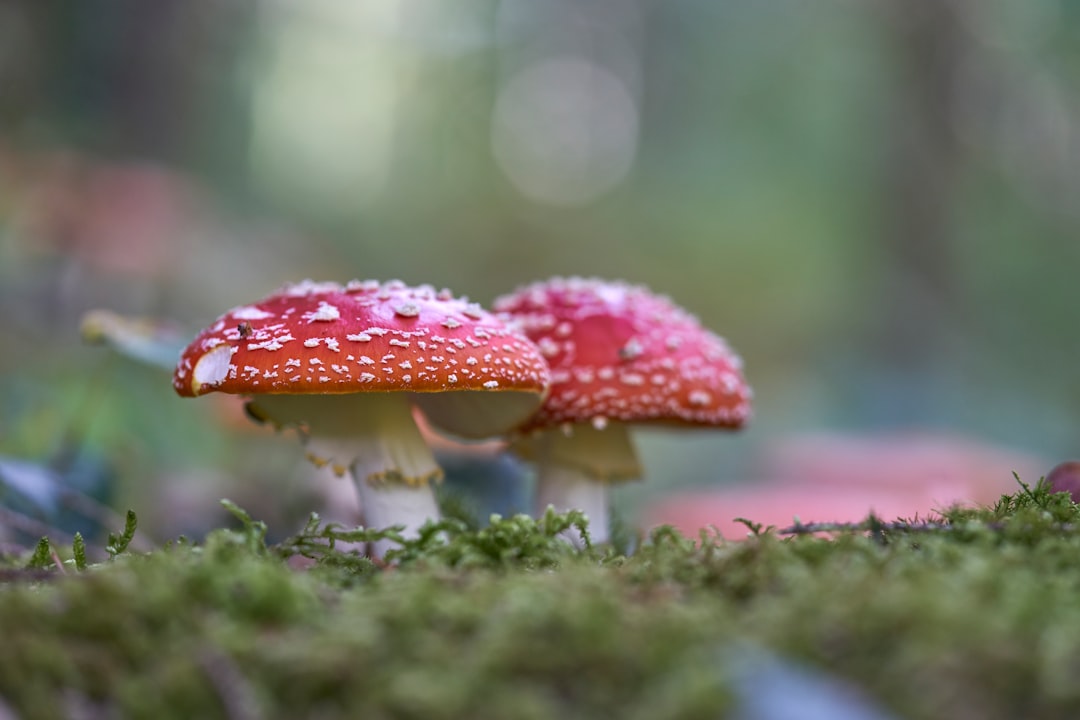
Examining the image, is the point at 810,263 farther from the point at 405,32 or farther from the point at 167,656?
the point at 167,656

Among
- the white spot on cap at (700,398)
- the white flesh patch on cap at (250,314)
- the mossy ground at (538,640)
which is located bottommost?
the mossy ground at (538,640)

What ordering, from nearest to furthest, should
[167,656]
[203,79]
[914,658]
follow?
[914,658]
[167,656]
[203,79]

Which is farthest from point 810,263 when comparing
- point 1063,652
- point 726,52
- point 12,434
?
point 1063,652

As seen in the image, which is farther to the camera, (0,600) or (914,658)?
(0,600)

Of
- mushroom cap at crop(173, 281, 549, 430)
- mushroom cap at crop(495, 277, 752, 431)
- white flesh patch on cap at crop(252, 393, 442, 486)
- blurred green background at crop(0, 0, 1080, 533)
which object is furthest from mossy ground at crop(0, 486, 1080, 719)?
blurred green background at crop(0, 0, 1080, 533)

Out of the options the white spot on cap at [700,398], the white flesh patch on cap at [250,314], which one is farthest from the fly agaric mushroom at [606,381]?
the white flesh patch on cap at [250,314]

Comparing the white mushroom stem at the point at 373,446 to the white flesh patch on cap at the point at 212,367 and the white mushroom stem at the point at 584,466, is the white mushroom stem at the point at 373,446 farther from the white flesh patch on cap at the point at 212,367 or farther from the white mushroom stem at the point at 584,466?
the white mushroom stem at the point at 584,466

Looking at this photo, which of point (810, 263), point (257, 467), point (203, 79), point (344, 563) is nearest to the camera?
point (344, 563)

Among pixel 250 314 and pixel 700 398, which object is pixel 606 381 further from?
pixel 250 314
